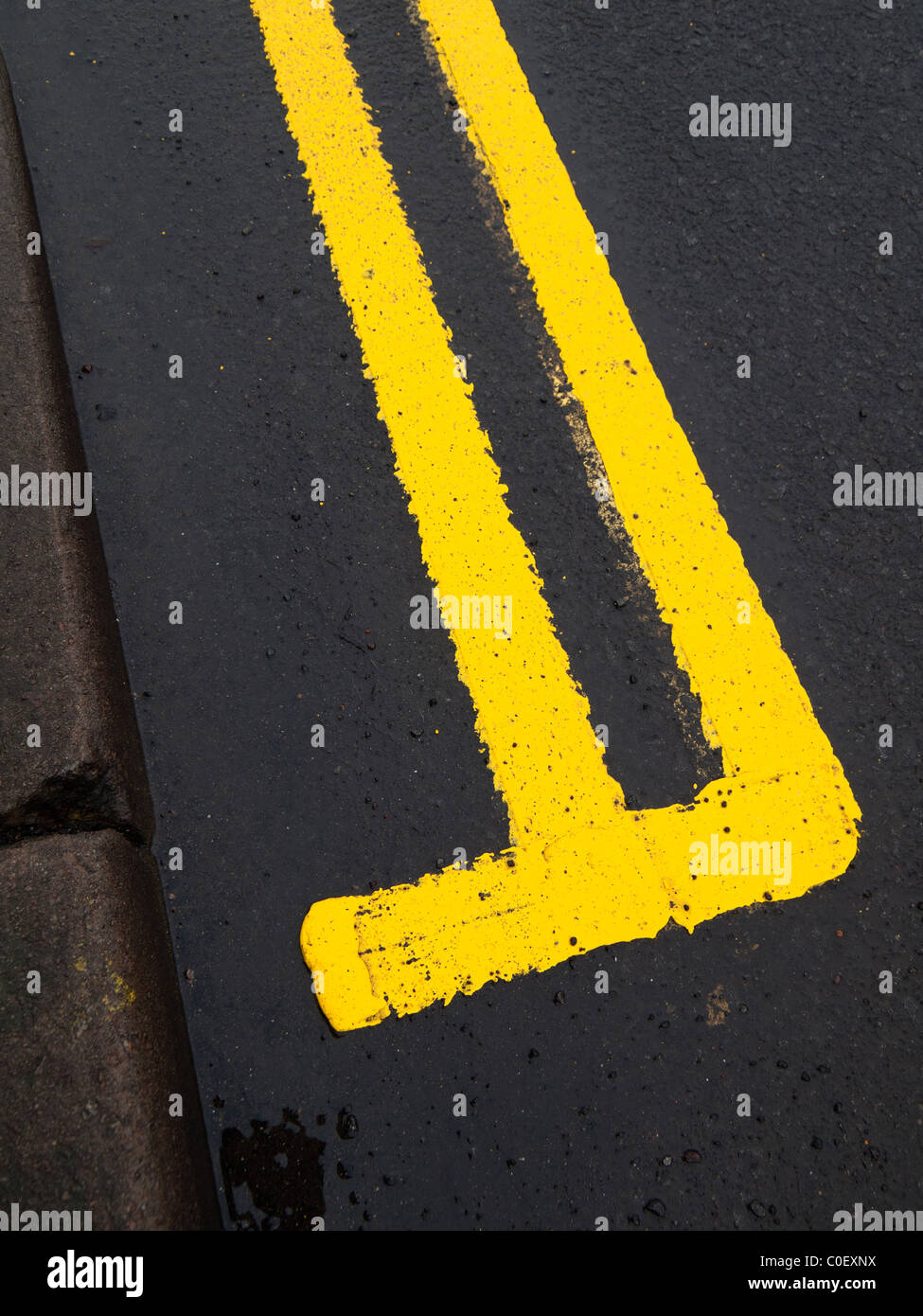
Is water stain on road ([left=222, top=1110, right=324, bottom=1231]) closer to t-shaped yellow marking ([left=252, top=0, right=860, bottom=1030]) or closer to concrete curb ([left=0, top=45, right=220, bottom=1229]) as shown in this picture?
concrete curb ([left=0, top=45, right=220, bottom=1229])

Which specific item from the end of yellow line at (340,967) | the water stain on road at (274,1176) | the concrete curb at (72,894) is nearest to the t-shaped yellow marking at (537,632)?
the end of yellow line at (340,967)

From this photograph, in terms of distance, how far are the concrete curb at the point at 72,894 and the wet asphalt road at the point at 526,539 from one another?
8 centimetres

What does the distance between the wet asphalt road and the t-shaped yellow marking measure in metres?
0.05

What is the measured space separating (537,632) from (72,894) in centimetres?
116

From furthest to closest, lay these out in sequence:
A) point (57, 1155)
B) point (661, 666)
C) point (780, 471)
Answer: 1. point (780, 471)
2. point (661, 666)
3. point (57, 1155)

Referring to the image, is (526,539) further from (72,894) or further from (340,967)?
(72,894)

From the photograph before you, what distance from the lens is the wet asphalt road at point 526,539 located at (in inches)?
68.4

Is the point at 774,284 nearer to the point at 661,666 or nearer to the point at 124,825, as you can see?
the point at 661,666

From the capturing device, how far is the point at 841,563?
2072 millimetres

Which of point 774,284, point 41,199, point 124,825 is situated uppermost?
point 41,199

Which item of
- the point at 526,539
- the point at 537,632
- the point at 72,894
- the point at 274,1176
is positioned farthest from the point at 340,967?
the point at 526,539

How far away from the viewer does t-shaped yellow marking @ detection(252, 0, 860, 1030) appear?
1.81 meters

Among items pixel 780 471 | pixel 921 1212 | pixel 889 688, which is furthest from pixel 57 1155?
pixel 780 471

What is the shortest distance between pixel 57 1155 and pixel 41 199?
93.8 inches
